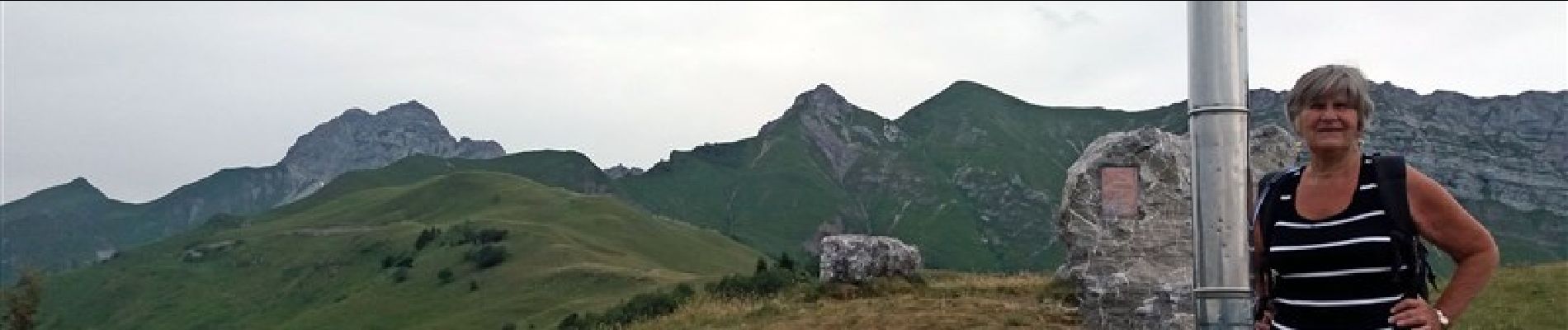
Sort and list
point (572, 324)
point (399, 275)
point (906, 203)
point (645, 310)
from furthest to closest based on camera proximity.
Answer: point (906, 203) < point (399, 275) < point (572, 324) < point (645, 310)

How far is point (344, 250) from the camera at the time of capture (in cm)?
10794

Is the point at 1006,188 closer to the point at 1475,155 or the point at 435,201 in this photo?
the point at 1475,155

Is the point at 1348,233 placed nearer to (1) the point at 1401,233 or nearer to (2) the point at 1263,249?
(1) the point at 1401,233

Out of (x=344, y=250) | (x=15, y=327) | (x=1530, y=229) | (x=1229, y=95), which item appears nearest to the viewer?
(x=1229, y=95)

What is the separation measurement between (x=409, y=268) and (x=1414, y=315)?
9252cm

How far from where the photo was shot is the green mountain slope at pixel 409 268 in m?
71.2

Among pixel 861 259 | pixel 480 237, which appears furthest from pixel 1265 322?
pixel 480 237

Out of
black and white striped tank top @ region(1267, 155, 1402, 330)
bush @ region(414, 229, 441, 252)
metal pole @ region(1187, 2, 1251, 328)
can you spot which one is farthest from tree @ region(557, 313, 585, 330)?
bush @ region(414, 229, 441, 252)

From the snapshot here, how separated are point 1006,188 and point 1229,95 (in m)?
176

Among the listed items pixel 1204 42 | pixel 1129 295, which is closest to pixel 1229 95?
pixel 1204 42

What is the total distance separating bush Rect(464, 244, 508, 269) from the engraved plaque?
2824 inches

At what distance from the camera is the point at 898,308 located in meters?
18.5

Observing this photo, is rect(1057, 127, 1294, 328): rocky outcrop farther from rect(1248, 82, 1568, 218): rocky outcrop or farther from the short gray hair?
rect(1248, 82, 1568, 218): rocky outcrop

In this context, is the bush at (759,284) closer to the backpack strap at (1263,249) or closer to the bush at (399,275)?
the backpack strap at (1263,249)
